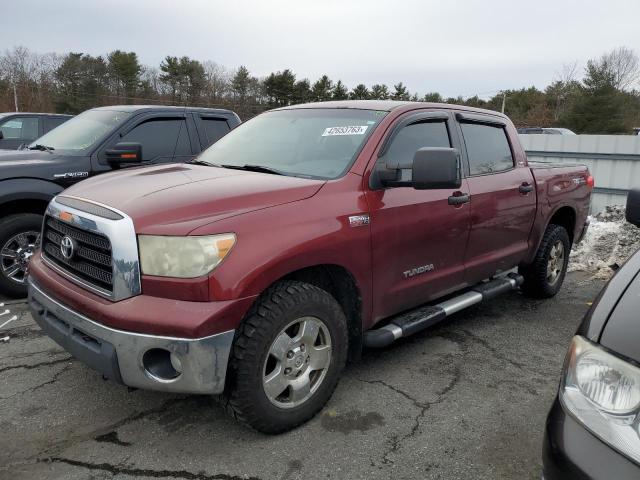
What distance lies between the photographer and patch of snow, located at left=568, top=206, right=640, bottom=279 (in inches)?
253

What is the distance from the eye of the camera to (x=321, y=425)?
2885 mm

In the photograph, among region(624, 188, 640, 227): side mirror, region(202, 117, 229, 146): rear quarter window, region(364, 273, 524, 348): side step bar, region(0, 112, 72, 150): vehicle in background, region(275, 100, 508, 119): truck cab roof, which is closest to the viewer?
region(624, 188, 640, 227): side mirror

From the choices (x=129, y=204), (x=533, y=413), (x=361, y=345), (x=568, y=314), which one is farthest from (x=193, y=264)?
(x=568, y=314)

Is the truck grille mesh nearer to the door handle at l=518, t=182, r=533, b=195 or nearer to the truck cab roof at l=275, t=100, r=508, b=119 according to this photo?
the truck cab roof at l=275, t=100, r=508, b=119

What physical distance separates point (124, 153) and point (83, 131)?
90 cm

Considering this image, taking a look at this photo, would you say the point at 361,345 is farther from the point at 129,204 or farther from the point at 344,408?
the point at 129,204

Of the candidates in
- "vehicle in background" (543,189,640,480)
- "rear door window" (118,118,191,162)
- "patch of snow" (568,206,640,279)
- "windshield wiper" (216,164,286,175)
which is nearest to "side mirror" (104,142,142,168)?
"rear door window" (118,118,191,162)

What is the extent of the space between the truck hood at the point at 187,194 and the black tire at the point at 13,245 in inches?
77.8

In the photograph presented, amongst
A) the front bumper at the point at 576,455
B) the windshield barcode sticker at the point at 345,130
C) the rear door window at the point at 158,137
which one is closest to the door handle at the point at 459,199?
the windshield barcode sticker at the point at 345,130

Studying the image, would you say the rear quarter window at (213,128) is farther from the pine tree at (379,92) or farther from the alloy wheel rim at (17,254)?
the pine tree at (379,92)

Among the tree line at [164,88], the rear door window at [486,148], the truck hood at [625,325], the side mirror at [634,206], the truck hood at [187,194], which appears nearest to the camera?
the truck hood at [625,325]

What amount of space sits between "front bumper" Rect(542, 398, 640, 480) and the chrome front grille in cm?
180

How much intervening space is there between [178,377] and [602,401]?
1.72 m

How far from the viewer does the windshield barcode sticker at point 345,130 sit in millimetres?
3314
